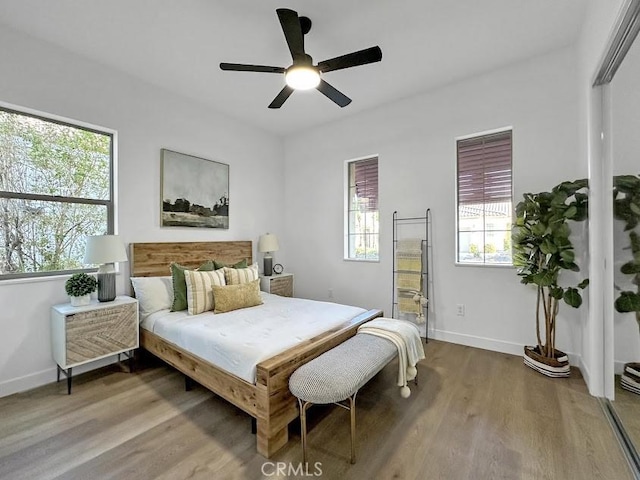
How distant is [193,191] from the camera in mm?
3682

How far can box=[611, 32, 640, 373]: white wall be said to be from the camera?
1.79m

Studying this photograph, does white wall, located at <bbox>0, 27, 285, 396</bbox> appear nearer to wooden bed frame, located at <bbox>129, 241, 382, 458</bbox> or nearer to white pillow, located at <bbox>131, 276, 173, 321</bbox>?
white pillow, located at <bbox>131, 276, 173, 321</bbox>

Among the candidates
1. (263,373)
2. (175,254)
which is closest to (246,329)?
(263,373)

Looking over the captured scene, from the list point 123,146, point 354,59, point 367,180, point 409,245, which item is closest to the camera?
point 354,59

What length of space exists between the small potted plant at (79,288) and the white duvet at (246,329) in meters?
0.54

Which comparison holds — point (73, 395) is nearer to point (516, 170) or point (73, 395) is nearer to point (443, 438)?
point (443, 438)

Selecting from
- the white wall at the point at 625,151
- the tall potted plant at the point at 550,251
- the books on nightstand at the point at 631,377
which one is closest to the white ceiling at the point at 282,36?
the white wall at the point at 625,151

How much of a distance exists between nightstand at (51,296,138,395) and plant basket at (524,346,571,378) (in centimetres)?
370

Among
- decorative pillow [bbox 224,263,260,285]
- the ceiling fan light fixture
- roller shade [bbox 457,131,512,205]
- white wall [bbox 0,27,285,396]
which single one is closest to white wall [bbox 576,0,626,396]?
roller shade [bbox 457,131,512,205]

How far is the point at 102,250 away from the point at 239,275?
1276mm

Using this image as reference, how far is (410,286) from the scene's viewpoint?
3555 mm

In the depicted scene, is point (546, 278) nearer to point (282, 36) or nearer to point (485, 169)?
point (485, 169)

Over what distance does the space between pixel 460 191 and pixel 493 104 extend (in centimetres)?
96

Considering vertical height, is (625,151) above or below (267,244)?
above
